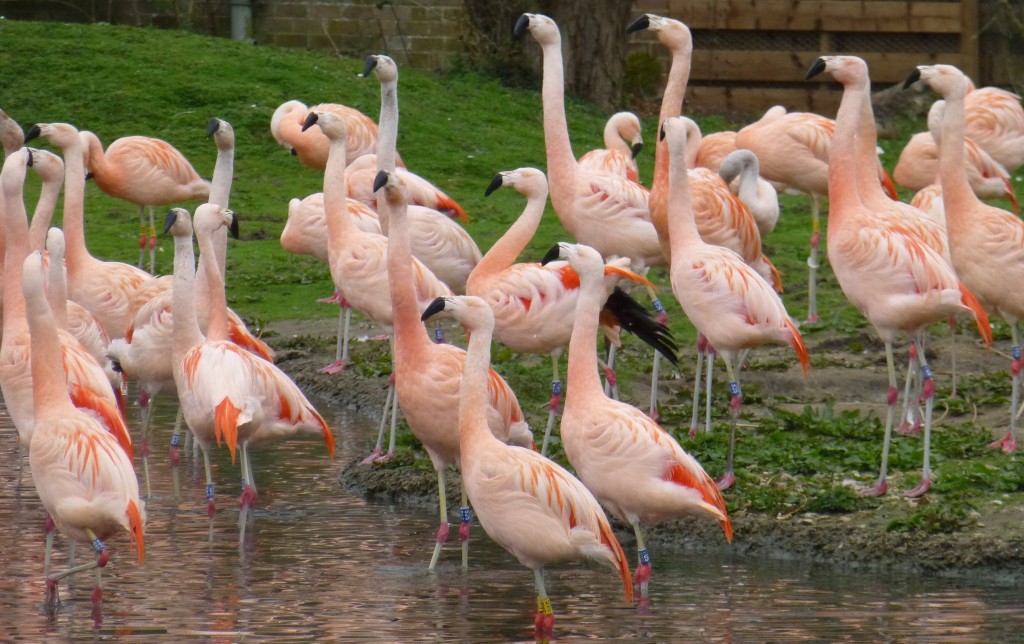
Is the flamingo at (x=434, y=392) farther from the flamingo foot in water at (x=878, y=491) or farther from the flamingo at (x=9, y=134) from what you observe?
the flamingo at (x=9, y=134)

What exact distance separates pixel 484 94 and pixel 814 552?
38.3ft

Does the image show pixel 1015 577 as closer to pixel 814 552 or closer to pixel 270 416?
pixel 814 552

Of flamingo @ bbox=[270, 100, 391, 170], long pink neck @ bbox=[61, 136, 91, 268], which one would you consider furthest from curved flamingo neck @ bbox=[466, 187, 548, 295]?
flamingo @ bbox=[270, 100, 391, 170]

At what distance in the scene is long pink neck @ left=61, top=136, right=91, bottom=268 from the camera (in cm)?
845

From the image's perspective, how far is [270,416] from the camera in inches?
259

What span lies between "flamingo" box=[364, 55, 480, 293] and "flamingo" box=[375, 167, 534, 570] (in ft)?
7.09

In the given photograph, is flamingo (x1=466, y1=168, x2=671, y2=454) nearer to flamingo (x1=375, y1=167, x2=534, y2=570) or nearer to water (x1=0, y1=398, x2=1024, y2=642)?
flamingo (x1=375, y1=167, x2=534, y2=570)

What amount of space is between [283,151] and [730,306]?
29.2ft

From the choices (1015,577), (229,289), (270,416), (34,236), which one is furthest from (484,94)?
(1015,577)

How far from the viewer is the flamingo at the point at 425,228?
8750mm

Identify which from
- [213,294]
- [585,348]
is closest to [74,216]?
[213,294]

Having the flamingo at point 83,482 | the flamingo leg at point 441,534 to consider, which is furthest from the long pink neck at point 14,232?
the flamingo leg at point 441,534

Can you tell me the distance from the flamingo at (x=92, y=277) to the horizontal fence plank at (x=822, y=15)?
441 inches

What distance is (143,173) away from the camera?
11.4 metres
